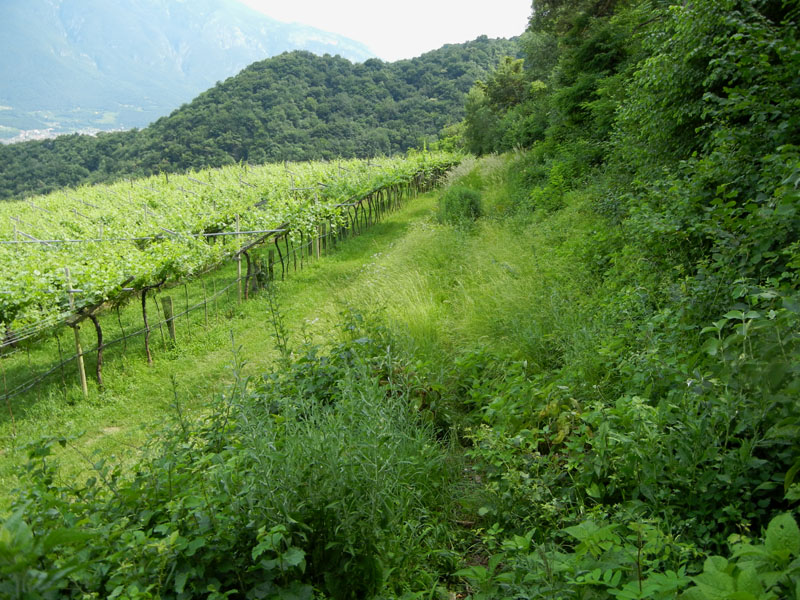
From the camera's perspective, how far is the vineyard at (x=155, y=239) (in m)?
7.28

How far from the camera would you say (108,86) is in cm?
18600

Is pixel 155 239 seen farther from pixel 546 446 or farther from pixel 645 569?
pixel 645 569

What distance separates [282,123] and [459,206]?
36.3 metres

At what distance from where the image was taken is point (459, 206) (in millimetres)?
11836

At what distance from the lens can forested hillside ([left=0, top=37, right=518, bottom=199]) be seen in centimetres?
3975

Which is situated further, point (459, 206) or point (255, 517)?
point (459, 206)

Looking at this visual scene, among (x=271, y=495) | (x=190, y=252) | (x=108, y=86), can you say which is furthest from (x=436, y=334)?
(x=108, y=86)

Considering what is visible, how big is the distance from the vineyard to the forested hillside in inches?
734

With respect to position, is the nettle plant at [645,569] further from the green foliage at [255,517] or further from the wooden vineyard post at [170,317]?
the wooden vineyard post at [170,317]

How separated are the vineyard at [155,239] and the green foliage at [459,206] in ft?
11.7

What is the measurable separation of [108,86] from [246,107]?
182564 millimetres

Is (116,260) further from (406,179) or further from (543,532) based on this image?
(406,179)

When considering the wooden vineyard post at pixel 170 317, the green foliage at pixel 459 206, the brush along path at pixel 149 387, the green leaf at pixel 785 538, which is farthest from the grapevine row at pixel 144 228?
the green leaf at pixel 785 538

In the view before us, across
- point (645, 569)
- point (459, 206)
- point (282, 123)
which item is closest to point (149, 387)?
point (645, 569)
